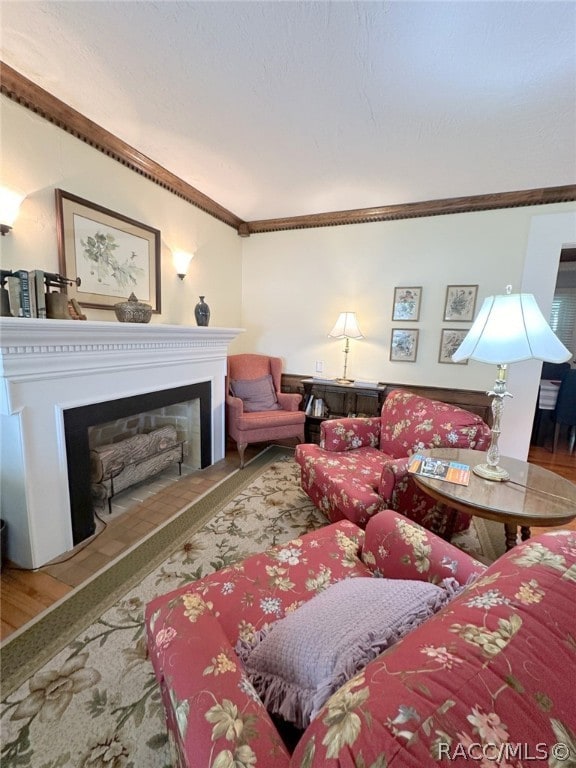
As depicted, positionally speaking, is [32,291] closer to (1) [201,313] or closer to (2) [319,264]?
(1) [201,313]

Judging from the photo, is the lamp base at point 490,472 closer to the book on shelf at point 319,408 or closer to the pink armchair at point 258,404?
the pink armchair at point 258,404

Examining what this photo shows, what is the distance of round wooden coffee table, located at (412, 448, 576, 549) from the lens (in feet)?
4.21

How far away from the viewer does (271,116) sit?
1881mm

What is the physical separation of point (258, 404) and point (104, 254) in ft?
5.97

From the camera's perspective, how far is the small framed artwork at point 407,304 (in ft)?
10.3

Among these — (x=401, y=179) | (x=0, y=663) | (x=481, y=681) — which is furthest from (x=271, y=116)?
(x=0, y=663)

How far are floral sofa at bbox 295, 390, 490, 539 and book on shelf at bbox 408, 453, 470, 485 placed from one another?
64 millimetres

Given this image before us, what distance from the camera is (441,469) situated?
1610 mm

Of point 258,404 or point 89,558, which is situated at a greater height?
point 258,404

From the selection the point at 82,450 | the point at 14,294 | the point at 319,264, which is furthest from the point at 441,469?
the point at 319,264

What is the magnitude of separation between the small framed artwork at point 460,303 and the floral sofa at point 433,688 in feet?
8.70

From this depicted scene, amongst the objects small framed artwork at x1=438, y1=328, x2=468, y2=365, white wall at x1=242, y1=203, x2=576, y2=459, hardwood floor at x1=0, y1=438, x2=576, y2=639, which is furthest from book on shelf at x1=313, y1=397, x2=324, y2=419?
small framed artwork at x1=438, y1=328, x2=468, y2=365

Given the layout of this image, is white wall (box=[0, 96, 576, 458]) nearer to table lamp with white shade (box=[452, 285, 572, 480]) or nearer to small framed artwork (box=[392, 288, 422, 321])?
small framed artwork (box=[392, 288, 422, 321])

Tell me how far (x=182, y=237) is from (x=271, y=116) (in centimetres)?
134
